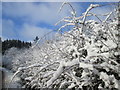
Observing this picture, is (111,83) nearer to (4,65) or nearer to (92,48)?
(92,48)

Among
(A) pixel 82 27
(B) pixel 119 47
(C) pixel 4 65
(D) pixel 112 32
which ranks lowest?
(B) pixel 119 47

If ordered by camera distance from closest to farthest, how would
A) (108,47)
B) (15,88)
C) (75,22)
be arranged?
(108,47) → (75,22) → (15,88)

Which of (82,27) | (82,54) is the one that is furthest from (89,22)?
(82,54)

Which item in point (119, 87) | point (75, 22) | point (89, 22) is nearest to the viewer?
point (119, 87)

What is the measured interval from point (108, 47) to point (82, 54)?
0.49m

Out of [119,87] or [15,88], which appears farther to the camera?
[15,88]

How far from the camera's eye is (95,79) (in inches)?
47.2

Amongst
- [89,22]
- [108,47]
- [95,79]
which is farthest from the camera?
[89,22]

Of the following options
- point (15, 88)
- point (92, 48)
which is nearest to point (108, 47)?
point (92, 48)

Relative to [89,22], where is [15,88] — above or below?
below

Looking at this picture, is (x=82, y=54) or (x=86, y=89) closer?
(x=86, y=89)

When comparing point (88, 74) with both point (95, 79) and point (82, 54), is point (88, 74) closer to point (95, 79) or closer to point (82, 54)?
point (95, 79)

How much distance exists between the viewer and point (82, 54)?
1.55m

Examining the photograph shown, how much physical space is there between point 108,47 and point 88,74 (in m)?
0.30
